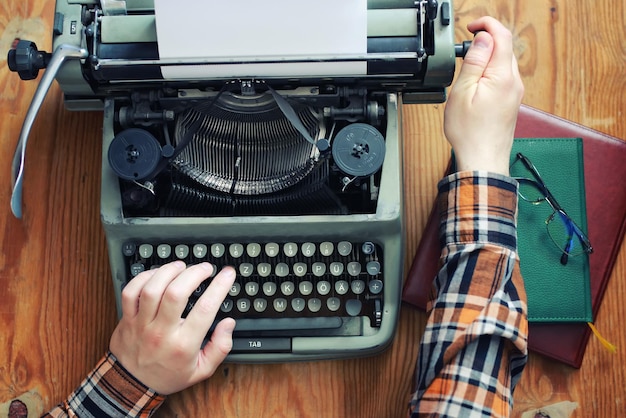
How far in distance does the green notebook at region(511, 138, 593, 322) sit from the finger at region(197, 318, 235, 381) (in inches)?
24.5

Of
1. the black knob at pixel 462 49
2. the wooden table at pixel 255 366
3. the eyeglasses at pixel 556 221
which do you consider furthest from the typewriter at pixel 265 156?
the eyeglasses at pixel 556 221

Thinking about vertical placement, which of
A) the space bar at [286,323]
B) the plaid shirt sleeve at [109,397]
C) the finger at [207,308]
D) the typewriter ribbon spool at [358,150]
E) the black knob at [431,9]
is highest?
the black knob at [431,9]

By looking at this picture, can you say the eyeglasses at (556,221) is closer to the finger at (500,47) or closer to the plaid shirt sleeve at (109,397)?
the finger at (500,47)

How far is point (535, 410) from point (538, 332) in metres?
0.17

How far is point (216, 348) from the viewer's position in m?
1.56

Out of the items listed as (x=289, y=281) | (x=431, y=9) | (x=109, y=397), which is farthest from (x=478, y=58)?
(x=109, y=397)

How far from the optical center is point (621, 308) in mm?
1689

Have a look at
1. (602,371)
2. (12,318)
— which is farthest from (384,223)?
(12,318)

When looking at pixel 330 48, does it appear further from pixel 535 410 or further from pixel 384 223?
pixel 535 410

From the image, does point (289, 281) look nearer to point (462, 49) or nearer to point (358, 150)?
point (358, 150)

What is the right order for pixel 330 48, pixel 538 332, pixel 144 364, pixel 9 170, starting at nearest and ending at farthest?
pixel 330 48, pixel 144 364, pixel 538 332, pixel 9 170

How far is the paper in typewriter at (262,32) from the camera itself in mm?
1381

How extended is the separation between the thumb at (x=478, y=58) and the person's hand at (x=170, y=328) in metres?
0.60

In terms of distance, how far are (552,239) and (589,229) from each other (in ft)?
0.30
